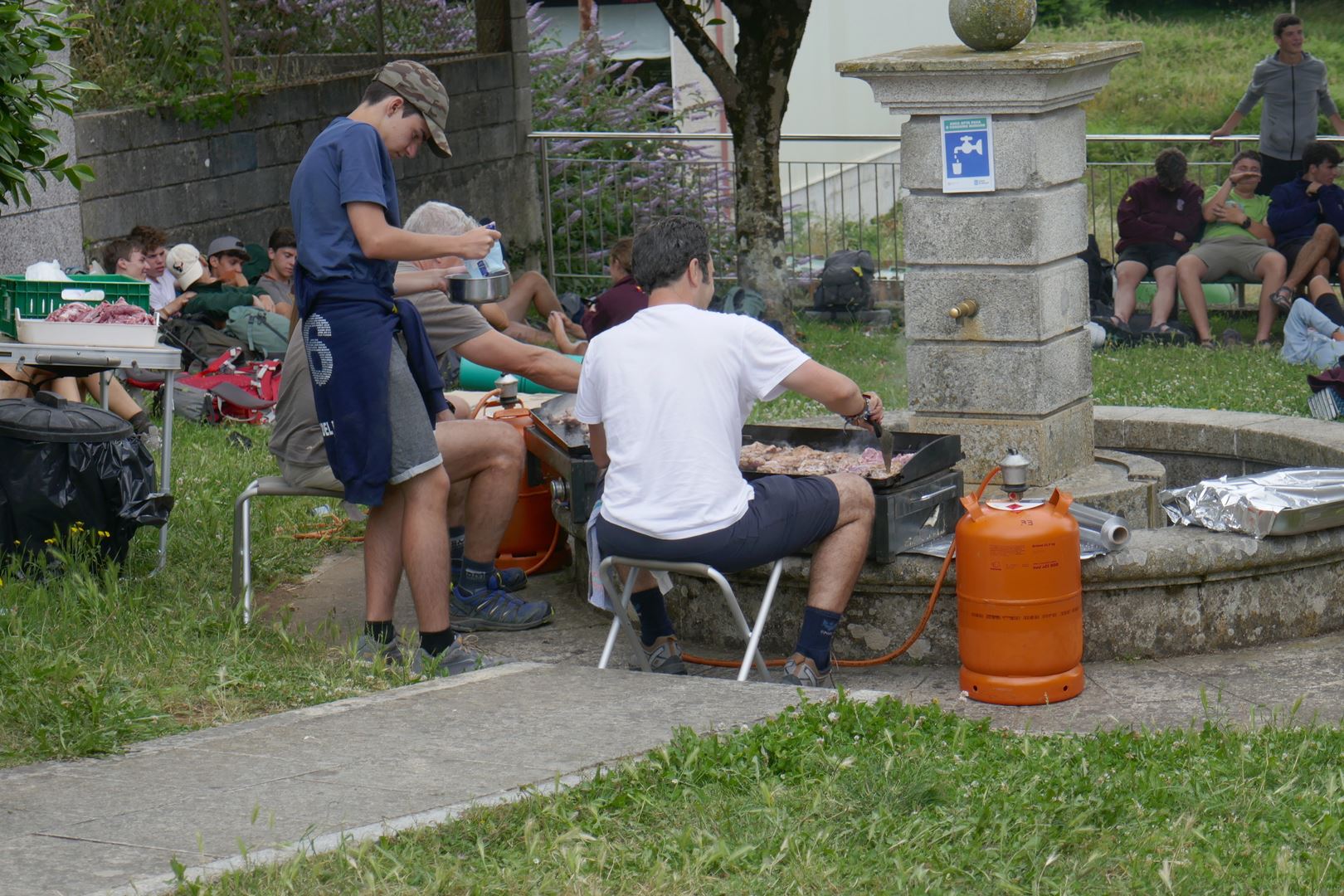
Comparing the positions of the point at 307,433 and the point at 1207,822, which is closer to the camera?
the point at 1207,822

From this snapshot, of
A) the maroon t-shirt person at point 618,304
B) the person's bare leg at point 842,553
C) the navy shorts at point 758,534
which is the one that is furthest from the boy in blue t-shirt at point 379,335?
the maroon t-shirt person at point 618,304

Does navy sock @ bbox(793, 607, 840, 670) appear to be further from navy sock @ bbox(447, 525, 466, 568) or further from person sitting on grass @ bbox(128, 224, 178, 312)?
person sitting on grass @ bbox(128, 224, 178, 312)

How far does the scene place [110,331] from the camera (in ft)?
21.8

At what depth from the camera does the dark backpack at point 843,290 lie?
14492 millimetres

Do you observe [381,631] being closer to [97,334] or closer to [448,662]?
[448,662]

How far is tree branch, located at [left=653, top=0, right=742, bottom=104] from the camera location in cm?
1329

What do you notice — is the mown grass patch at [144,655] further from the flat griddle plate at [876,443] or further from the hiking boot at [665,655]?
the flat griddle plate at [876,443]

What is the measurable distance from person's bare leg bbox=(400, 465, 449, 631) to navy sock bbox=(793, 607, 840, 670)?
1130 millimetres

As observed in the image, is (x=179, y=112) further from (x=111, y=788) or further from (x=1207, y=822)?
(x=1207, y=822)

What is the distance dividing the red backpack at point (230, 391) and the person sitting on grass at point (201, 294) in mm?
578

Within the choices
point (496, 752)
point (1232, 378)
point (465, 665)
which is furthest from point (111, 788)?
point (1232, 378)

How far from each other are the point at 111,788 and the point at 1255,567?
367cm

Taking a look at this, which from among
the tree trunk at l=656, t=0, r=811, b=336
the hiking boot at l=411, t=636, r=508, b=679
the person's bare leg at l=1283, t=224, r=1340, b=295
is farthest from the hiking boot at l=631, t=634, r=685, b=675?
the person's bare leg at l=1283, t=224, r=1340, b=295

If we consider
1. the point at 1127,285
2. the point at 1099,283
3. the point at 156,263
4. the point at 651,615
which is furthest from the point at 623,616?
the point at 1099,283
